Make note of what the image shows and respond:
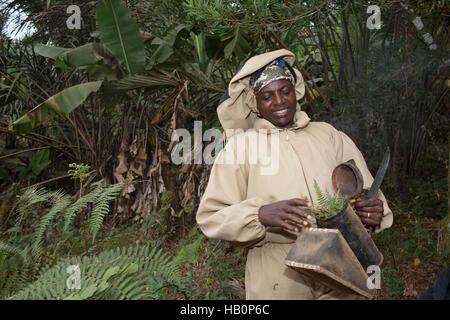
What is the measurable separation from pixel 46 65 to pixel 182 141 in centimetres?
289

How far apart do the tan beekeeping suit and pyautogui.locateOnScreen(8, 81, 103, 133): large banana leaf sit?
2501 mm

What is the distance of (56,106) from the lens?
387 centimetres

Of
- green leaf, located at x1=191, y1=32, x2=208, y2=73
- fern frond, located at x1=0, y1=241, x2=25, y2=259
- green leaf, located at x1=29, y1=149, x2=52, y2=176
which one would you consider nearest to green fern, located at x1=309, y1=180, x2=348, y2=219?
fern frond, located at x1=0, y1=241, x2=25, y2=259

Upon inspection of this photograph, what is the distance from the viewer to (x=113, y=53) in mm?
3992

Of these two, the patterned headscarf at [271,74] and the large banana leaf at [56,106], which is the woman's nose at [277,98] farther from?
the large banana leaf at [56,106]

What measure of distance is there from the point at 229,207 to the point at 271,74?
76cm

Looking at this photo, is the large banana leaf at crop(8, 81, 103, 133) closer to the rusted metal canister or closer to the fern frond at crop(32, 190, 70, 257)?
the fern frond at crop(32, 190, 70, 257)

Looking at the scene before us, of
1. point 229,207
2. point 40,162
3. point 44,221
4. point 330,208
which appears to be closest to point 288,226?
point 330,208

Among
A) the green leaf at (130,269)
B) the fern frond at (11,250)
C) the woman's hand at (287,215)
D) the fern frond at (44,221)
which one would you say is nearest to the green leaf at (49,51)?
the fern frond at (44,221)

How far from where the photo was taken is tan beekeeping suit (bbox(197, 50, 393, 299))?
178 cm

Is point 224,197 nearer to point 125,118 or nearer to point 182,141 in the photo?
point 182,141

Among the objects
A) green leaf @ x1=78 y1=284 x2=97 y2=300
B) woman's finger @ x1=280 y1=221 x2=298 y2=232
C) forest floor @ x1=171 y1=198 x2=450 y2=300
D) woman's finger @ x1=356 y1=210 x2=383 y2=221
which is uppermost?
woman's finger @ x1=280 y1=221 x2=298 y2=232

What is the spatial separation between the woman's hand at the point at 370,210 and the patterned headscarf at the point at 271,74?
77 centimetres

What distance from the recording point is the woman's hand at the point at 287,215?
1.52 meters
